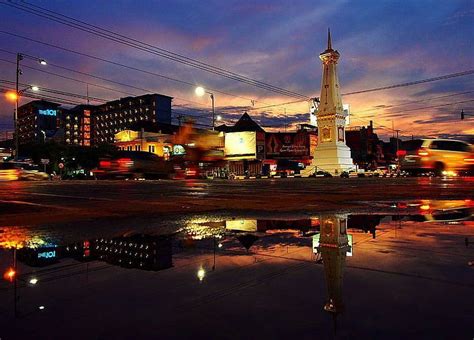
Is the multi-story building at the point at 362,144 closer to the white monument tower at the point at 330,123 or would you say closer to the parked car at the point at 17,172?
the white monument tower at the point at 330,123

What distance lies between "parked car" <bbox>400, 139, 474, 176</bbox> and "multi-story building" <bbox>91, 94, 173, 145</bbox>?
144m

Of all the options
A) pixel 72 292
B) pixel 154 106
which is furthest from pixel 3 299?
pixel 154 106

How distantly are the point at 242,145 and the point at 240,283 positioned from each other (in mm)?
69784

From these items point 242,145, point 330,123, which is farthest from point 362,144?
point 330,123

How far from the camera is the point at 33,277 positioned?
2691 mm

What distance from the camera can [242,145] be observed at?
72.1 meters

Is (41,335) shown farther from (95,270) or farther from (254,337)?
(95,270)

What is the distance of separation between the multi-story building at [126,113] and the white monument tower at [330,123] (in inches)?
4708

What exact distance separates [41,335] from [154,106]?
173 m

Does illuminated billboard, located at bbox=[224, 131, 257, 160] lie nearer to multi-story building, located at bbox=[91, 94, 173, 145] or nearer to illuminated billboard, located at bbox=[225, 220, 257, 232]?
illuminated billboard, located at bbox=[225, 220, 257, 232]

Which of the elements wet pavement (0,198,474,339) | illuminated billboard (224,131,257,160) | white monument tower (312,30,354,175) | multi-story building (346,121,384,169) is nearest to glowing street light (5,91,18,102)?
white monument tower (312,30,354,175)

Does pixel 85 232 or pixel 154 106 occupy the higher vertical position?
pixel 154 106

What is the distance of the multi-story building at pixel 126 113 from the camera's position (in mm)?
169500

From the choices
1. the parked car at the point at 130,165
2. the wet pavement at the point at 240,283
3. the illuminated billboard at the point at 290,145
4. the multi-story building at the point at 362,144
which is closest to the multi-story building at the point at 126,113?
the multi-story building at the point at 362,144
